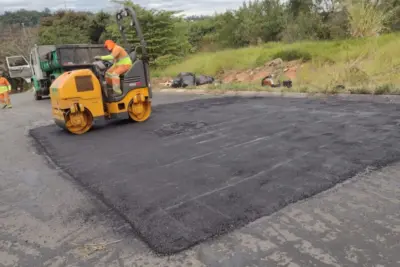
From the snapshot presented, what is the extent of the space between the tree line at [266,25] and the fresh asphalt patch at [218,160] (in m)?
7.54

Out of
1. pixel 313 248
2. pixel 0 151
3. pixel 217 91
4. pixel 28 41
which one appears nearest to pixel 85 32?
pixel 28 41

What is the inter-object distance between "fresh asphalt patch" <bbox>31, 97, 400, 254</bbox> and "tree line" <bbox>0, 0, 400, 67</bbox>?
754 centimetres

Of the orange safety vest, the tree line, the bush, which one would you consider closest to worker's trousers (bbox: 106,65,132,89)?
the orange safety vest

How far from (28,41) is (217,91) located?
27.8 m

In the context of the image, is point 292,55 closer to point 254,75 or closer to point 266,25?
point 254,75

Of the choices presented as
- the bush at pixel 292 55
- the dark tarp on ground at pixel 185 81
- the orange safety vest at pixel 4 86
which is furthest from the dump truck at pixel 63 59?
the bush at pixel 292 55

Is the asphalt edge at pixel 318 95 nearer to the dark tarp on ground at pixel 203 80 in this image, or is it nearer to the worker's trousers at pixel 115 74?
the dark tarp on ground at pixel 203 80

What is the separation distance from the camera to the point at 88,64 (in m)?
12.9

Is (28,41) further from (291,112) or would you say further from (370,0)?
(291,112)

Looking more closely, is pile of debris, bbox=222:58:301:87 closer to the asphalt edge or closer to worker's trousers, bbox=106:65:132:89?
the asphalt edge

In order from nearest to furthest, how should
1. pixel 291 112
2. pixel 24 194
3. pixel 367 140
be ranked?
pixel 24 194, pixel 367 140, pixel 291 112

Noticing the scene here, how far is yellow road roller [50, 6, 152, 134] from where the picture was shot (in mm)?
6609

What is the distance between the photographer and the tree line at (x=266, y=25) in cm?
1353

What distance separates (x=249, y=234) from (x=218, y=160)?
1803mm
